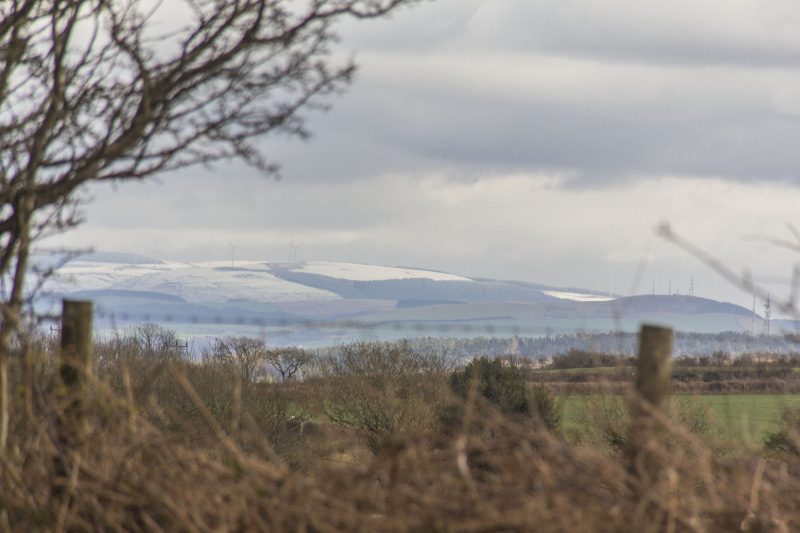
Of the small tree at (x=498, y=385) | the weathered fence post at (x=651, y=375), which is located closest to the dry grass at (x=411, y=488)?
the weathered fence post at (x=651, y=375)

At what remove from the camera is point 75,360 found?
11.2 ft

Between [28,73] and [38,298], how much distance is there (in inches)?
65.5

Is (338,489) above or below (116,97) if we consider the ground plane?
below

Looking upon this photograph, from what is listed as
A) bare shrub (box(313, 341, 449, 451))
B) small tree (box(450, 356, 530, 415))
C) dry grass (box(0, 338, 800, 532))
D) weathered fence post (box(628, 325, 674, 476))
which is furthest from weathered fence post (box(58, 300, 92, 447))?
small tree (box(450, 356, 530, 415))

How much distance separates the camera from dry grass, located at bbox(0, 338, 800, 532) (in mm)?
2309

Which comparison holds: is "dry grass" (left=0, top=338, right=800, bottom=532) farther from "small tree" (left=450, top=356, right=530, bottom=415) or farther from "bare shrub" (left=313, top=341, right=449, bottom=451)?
"small tree" (left=450, top=356, right=530, bottom=415)

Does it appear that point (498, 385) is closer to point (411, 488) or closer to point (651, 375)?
point (651, 375)

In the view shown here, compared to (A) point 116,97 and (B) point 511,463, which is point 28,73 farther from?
(B) point 511,463

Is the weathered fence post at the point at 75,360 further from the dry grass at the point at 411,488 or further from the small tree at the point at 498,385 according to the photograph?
the small tree at the point at 498,385

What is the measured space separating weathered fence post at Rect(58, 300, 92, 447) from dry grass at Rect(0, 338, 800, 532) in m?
0.16

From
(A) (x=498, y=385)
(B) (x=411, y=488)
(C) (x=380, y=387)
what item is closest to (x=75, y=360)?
(B) (x=411, y=488)

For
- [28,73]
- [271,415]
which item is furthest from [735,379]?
[28,73]

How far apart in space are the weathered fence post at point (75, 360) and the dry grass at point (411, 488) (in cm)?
16

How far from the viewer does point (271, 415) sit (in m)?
27.0
